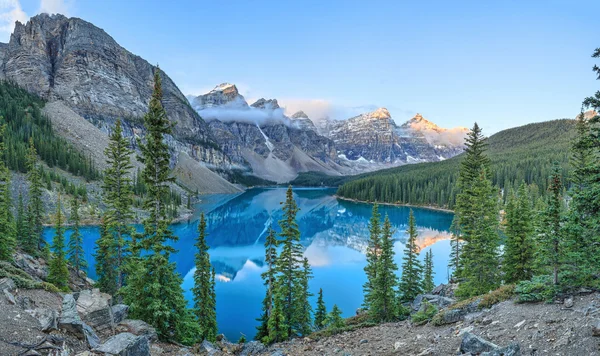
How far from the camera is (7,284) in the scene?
12.6 m

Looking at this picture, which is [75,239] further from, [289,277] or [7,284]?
[289,277]

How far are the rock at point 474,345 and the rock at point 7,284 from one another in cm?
1577

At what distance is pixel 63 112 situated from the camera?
14612 cm

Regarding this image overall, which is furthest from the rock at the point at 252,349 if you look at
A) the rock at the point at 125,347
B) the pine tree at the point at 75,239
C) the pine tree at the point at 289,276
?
the pine tree at the point at 75,239

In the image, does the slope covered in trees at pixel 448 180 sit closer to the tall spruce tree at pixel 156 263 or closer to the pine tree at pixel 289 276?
the pine tree at pixel 289 276

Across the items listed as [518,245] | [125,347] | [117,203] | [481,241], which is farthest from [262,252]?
[125,347]

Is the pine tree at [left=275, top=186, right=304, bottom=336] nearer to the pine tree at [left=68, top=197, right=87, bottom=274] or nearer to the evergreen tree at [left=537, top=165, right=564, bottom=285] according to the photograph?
the evergreen tree at [left=537, top=165, right=564, bottom=285]

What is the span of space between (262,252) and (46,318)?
52321mm

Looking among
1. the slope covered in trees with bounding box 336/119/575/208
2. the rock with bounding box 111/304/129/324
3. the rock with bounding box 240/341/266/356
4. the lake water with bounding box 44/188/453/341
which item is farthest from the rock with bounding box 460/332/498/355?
the slope covered in trees with bounding box 336/119/575/208

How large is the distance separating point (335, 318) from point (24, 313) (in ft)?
46.3

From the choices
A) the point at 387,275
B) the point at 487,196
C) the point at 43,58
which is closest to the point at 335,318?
the point at 387,275

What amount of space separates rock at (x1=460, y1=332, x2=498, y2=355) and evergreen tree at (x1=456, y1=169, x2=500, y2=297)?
11977mm

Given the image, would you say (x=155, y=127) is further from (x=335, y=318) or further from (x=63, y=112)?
(x=63, y=112)

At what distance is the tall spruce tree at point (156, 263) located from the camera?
15.5 metres
